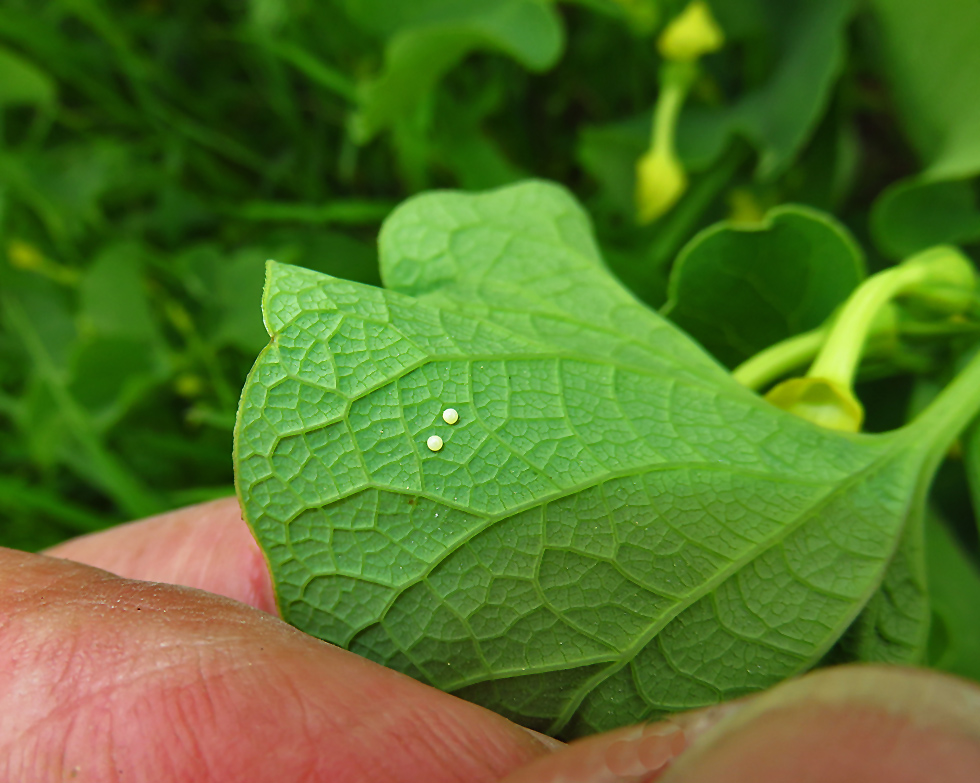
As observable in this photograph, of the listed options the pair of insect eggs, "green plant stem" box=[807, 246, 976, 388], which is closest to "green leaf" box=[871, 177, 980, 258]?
"green plant stem" box=[807, 246, 976, 388]

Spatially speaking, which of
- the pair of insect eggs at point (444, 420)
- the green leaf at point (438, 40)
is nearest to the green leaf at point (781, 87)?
the green leaf at point (438, 40)

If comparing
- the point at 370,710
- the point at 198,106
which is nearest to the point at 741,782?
the point at 370,710

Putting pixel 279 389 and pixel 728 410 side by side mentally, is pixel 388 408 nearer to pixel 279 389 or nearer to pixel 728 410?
pixel 279 389

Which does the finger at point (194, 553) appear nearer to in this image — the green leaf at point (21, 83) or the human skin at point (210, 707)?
the human skin at point (210, 707)

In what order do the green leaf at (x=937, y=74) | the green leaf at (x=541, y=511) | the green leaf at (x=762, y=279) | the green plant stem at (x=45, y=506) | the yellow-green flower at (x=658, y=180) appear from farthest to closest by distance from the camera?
the green plant stem at (x=45, y=506)
the yellow-green flower at (x=658, y=180)
the green leaf at (x=937, y=74)
the green leaf at (x=762, y=279)
the green leaf at (x=541, y=511)

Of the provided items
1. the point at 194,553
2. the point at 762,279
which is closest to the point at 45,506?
the point at 194,553

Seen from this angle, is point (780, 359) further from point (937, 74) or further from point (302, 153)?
point (302, 153)

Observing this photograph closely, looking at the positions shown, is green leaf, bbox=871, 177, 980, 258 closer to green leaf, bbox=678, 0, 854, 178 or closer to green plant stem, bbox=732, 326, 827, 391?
green leaf, bbox=678, 0, 854, 178
